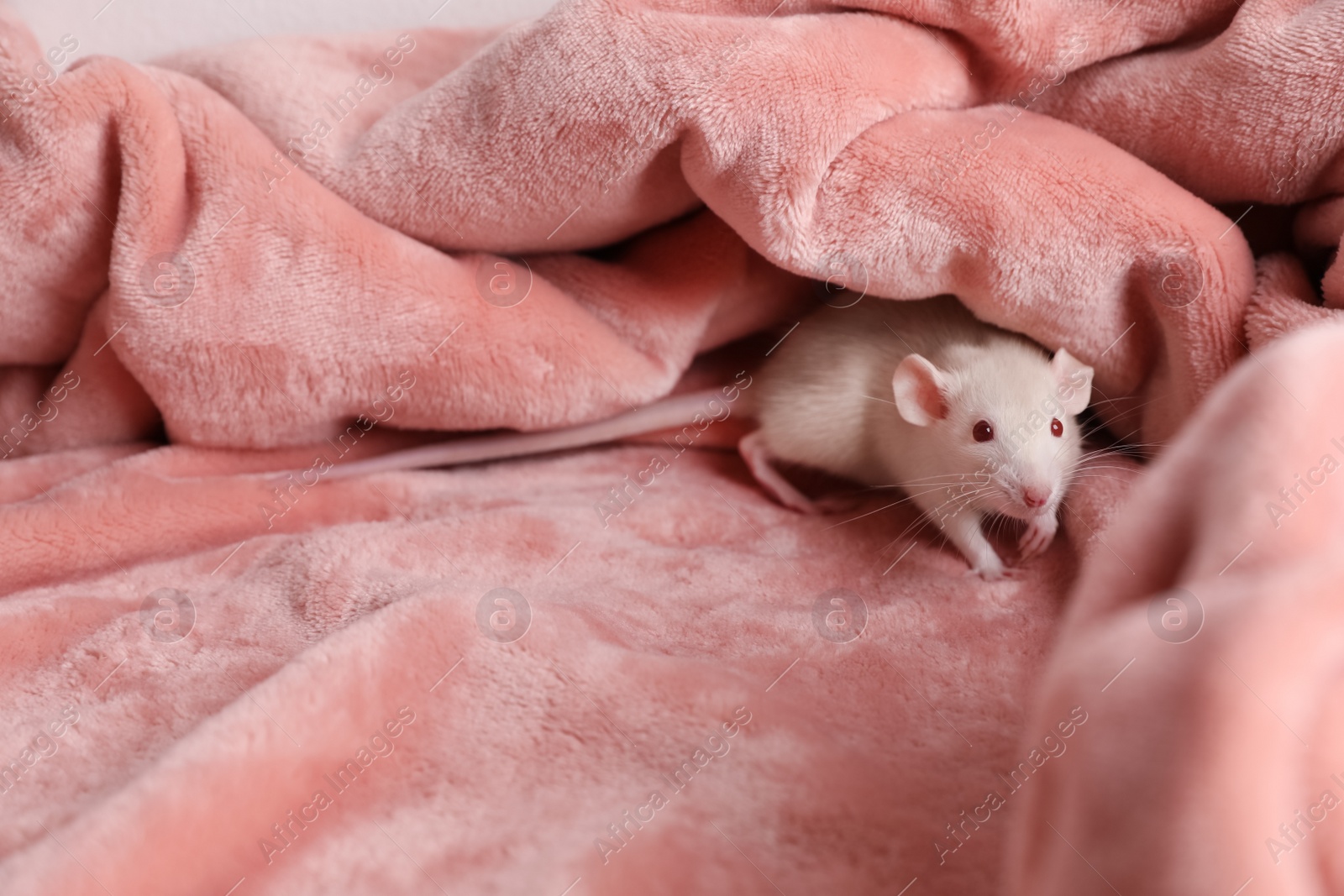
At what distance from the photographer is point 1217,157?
0.96 metres

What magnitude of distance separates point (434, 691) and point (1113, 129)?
2.96 ft

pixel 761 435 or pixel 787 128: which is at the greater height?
pixel 787 128

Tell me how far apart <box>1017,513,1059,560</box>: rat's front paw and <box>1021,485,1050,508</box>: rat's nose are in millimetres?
33

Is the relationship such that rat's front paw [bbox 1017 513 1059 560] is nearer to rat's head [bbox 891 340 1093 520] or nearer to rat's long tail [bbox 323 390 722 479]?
rat's head [bbox 891 340 1093 520]

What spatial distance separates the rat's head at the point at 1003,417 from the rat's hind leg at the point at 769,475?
16cm

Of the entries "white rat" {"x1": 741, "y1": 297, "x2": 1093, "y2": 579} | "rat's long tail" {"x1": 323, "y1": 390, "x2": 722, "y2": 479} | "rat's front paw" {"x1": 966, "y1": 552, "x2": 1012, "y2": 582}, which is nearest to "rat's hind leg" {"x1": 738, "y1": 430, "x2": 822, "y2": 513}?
"white rat" {"x1": 741, "y1": 297, "x2": 1093, "y2": 579}

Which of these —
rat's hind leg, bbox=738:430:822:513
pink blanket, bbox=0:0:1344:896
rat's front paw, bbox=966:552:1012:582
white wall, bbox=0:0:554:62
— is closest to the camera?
pink blanket, bbox=0:0:1344:896

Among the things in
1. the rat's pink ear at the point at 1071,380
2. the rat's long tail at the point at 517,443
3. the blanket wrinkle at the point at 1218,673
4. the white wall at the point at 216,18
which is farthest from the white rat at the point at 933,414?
the white wall at the point at 216,18

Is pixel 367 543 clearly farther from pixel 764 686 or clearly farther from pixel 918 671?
pixel 918 671

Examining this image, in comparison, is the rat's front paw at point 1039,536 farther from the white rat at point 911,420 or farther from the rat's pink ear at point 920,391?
the rat's pink ear at point 920,391

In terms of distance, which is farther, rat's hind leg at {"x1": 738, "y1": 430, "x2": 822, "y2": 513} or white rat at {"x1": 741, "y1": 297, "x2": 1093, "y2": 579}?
rat's hind leg at {"x1": 738, "y1": 430, "x2": 822, "y2": 513}

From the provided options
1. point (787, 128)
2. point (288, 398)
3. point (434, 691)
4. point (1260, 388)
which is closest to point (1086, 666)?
point (1260, 388)

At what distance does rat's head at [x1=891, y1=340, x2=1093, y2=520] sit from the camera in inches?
39.9

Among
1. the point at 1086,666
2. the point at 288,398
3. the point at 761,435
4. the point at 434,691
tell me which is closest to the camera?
the point at 1086,666
